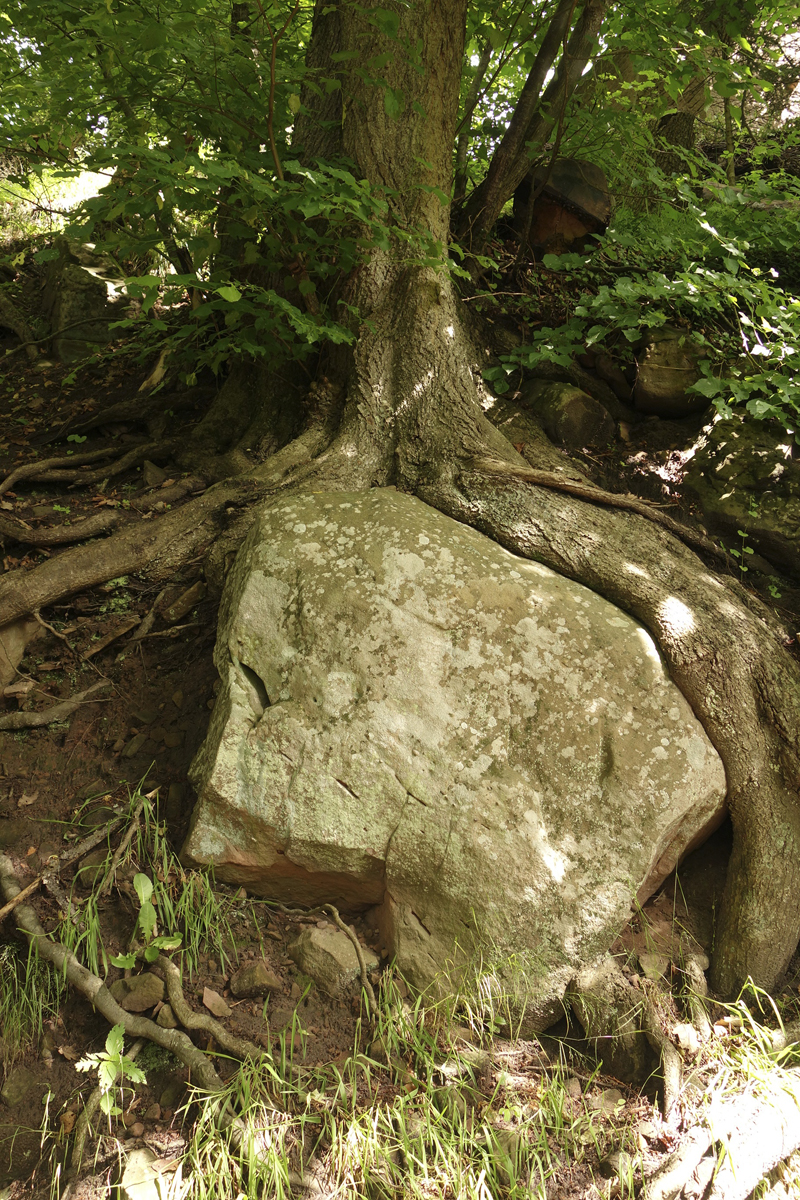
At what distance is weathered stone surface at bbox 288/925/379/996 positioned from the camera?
267cm

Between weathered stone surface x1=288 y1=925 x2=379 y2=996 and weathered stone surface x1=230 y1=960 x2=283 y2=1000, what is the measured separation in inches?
4.6

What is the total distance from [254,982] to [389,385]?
300 centimetres

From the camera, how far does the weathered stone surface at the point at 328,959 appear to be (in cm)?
267

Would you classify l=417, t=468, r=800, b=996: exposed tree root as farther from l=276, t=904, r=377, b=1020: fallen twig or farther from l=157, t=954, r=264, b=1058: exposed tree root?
l=157, t=954, r=264, b=1058: exposed tree root

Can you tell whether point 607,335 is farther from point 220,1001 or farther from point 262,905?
point 220,1001

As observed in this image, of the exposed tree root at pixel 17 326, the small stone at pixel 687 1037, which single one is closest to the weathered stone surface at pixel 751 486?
the small stone at pixel 687 1037

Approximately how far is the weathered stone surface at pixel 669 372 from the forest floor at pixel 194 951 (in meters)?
1.51

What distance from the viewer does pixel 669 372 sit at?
4570mm

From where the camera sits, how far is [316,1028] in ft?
8.41

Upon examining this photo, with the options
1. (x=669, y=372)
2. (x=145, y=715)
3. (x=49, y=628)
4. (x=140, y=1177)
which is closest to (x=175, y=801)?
(x=145, y=715)

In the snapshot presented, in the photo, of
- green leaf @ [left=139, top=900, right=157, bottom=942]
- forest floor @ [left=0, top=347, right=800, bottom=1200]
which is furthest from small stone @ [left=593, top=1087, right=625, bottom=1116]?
green leaf @ [left=139, top=900, right=157, bottom=942]

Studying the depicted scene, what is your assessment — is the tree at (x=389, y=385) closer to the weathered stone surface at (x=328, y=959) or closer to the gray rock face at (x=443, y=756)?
the gray rock face at (x=443, y=756)

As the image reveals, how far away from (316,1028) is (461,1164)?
651 mm

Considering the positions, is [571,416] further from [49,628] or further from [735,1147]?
[735,1147]
